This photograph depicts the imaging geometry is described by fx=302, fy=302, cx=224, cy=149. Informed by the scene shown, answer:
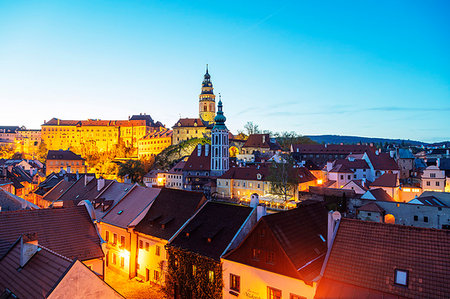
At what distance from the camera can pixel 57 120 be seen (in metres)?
152

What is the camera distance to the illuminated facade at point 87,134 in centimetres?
14675

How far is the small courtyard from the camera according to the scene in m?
19.8

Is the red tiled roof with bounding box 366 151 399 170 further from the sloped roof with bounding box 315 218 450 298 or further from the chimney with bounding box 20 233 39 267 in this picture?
the chimney with bounding box 20 233 39 267

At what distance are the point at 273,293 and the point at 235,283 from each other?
2.45 m

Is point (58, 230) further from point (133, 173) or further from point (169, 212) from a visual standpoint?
point (133, 173)

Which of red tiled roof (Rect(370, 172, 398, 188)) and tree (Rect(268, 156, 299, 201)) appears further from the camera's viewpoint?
tree (Rect(268, 156, 299, 201))

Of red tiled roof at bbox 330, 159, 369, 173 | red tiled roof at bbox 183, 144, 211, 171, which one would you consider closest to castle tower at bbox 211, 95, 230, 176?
red tiled roof at bbox 183, 144, 211, 171

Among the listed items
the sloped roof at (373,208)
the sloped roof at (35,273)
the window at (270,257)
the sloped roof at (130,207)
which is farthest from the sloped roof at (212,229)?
the sloped roof at (373,208)

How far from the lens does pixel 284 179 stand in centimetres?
5141

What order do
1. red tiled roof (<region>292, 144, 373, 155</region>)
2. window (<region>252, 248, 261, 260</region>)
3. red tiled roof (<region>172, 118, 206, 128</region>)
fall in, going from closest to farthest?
window (<region>252, 248, 261, 260</region>), red tiled roof (<region>292, 144, 373, 155</region>), red tiled roof (<region>172, 118, 206, 128</region>)

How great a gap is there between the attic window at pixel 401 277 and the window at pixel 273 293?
5226mm

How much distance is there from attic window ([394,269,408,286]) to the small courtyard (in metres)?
14.0

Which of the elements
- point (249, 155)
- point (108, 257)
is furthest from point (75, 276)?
point (249, 155)

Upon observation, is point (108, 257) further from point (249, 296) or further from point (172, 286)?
point (249, 296)
